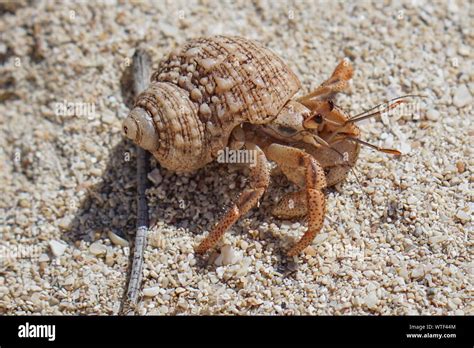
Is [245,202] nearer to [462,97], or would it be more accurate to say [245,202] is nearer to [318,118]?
[318,118]

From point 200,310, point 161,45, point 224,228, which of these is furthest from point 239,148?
point 161,45

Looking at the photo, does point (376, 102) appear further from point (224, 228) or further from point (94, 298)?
point (94, 298)

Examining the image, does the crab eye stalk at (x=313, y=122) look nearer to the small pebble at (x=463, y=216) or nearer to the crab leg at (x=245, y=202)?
the crab leg at (x=245, y=202)

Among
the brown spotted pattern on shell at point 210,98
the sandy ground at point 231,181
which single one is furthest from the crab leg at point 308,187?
the brown spotted pattern on shell at point 210,98

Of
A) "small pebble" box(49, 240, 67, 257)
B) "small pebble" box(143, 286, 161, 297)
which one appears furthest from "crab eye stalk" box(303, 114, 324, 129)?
"small pebble" box(49, 240, 67, 257)

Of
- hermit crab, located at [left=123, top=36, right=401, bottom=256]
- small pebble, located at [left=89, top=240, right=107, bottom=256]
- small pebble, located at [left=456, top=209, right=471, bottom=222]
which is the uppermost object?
hermit crab, located at [left=123, top=36, right=401, bottom=256]

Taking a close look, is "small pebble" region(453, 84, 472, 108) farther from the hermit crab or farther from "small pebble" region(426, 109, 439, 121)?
the hermit crab

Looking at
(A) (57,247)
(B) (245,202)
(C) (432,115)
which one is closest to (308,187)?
(B) (245,202)
